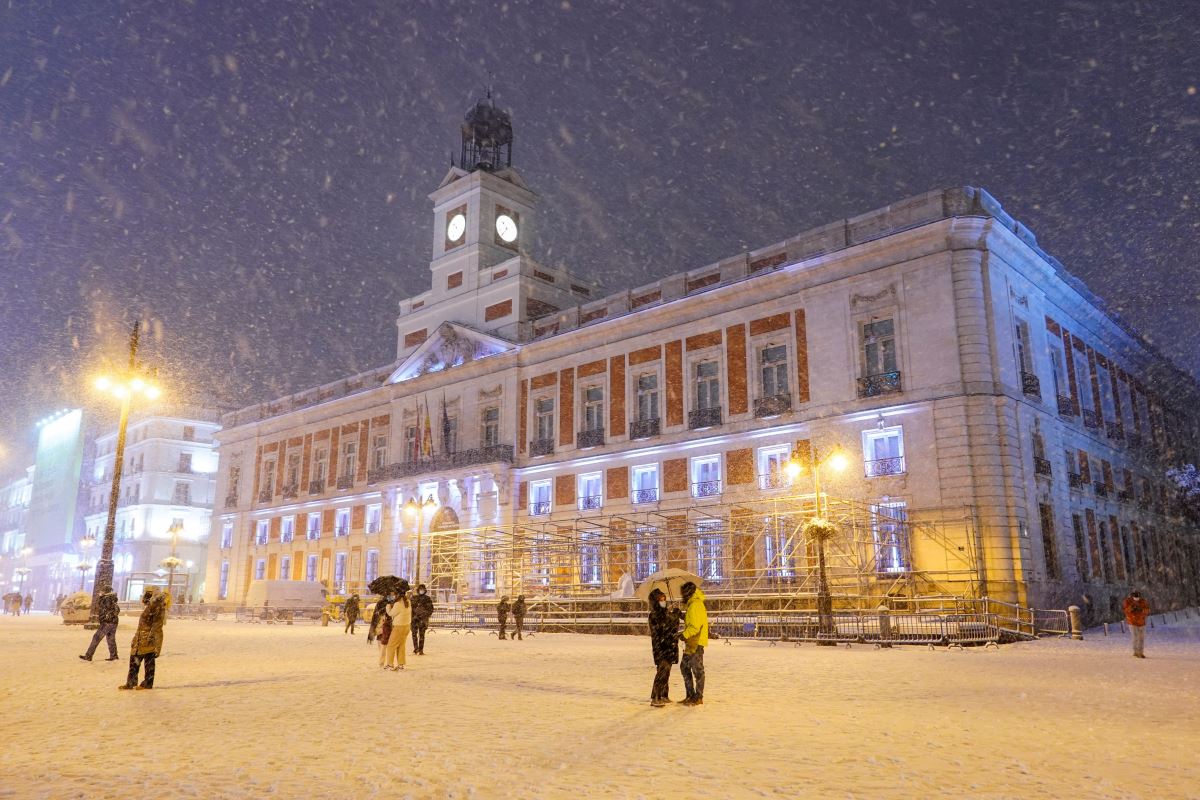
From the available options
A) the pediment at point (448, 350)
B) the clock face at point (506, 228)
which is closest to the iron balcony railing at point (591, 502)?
the pediment at point (448, 350)

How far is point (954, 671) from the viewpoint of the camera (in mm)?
13492

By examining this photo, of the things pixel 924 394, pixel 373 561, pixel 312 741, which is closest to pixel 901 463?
pixel 924 394

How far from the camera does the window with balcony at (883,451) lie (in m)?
27.5

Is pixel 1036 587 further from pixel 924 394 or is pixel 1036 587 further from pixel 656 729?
pixel 656 729

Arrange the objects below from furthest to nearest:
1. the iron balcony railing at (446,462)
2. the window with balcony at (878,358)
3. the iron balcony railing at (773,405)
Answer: the iron balcony railing at (446,462) → the iron balcony railing at (773,405) → the window with balcony at (878,358)

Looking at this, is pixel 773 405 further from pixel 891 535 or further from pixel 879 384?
pixel 891 535

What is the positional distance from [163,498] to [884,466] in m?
57.2

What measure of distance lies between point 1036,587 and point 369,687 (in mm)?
20967

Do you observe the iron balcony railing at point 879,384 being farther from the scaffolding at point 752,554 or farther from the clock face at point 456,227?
the clock face at point 456,227

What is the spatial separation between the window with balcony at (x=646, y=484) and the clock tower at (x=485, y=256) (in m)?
9.77

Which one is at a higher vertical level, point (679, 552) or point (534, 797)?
point (679, 552)

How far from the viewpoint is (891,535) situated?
27266 millimetres

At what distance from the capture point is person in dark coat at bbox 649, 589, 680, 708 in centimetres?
978

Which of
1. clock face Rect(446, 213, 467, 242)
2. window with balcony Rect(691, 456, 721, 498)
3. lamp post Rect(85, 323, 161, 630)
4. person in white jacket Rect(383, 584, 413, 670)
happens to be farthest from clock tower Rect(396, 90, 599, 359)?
person in white jacket Rect(383, 584, 413, 670)
